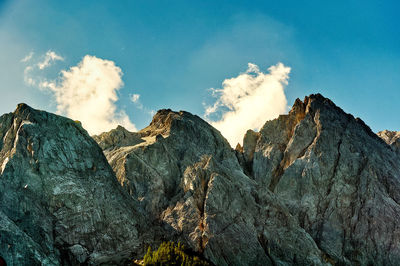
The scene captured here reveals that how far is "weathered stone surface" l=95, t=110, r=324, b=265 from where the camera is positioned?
57344 millimetres

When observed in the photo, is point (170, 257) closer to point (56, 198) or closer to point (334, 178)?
point (56, 198)

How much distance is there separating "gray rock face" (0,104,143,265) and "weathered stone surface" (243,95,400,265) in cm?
3134

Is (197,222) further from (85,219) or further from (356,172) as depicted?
(356,172)

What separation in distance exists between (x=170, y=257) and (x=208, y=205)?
13.9 meters

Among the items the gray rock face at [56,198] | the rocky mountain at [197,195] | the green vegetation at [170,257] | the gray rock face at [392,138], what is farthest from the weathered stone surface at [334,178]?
the gray rock face at [56,198]

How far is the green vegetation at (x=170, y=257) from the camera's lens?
5006 centimetres

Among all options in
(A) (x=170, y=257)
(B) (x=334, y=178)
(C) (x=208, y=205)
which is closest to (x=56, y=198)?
(A) (x=170, y=257)

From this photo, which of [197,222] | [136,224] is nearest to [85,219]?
[136,224]

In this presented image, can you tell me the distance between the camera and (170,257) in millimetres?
51406

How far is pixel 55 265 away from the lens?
45.1 metres

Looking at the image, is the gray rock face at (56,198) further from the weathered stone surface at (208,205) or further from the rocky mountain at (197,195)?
the weathered stone surface at (208,205)

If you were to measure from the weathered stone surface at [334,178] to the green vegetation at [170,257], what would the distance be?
75.1 feet

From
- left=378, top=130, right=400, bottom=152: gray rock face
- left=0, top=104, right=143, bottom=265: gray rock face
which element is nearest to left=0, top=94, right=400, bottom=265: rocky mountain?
left=0, top=104, right=143, bottom=265: gray rock face

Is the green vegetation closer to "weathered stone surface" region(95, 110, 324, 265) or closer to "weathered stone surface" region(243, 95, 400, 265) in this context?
"weathered stone surface" region(95, 110, 324, 265)
